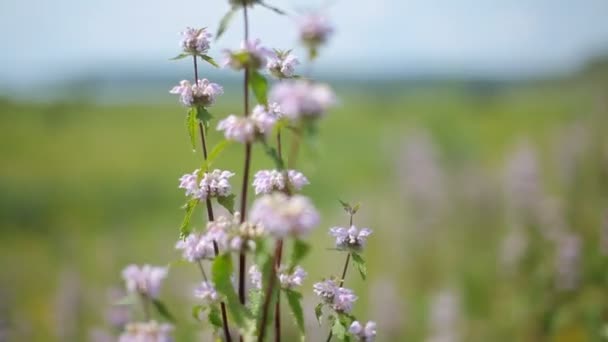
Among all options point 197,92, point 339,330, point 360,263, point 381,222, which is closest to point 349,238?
point 360,263

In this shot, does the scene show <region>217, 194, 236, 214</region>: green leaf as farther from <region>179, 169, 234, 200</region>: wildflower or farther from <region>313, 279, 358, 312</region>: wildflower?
<region>313, 279, 358, 312</region>: wildflower

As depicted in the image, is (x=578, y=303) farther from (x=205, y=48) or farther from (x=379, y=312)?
(x=205, y=48)

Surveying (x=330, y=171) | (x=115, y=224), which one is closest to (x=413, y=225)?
(x=115, y=224)

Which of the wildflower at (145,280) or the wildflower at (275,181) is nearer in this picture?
the wildflower at (145,280)

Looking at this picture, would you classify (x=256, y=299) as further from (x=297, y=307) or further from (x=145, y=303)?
(x=145, y=303)

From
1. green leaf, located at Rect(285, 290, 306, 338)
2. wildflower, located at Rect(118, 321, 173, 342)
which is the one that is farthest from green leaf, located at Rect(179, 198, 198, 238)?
wildflower, located at Rect(118, 321, 173, 342)

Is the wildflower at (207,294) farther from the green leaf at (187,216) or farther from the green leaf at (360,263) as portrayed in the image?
the green leaf at (360,263)

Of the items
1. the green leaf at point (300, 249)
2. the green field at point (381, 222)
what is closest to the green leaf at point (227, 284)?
the green leaf at point (300, 249)
